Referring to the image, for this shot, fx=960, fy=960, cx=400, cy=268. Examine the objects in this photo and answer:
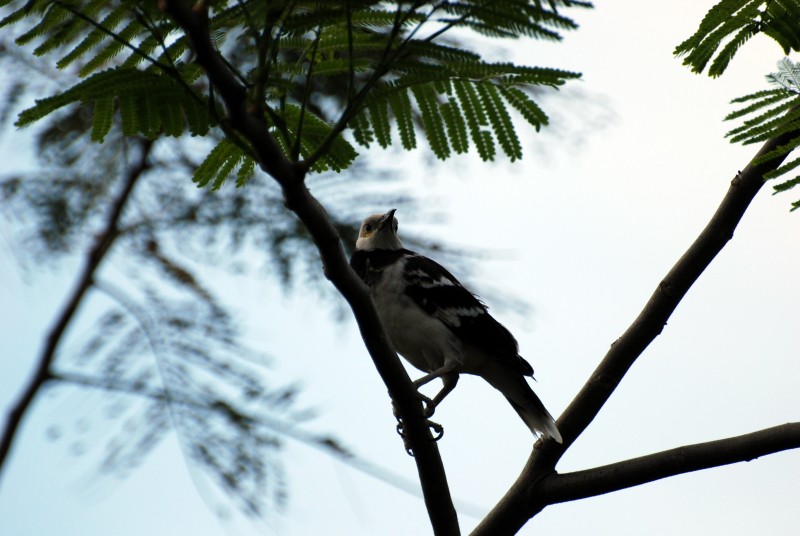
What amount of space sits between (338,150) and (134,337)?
11.7 feet

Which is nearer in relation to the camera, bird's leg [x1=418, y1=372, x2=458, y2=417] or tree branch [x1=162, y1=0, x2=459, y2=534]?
tree branch [x1=162, y1=0, x2=459, y2=534]

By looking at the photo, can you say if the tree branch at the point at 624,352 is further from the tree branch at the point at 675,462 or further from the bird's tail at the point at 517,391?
the bird's tail at the point at 517,391

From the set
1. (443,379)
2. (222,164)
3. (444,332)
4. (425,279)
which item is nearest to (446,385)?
(443,379)

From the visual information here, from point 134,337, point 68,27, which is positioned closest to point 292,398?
point 134,337

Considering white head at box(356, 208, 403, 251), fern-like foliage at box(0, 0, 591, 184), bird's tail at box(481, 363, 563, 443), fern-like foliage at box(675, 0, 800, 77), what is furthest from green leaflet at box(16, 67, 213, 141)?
white head at box(356, 208, 403, 251)

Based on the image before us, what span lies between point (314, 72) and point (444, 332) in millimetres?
2722

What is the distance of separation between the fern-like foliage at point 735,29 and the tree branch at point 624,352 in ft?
1.54

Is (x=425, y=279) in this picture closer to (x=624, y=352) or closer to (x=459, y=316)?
(x=459, y=316)

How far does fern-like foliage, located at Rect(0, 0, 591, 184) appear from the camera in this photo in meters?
3.21

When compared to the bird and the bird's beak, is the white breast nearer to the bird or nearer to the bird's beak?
the bird

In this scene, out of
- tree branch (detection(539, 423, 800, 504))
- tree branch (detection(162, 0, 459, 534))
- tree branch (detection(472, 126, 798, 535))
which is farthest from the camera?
tree branch (detection(472, 126, 798, 535))

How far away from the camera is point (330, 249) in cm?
346

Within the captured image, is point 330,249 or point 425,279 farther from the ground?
point 425,279

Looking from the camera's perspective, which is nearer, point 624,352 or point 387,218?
point 624,352
